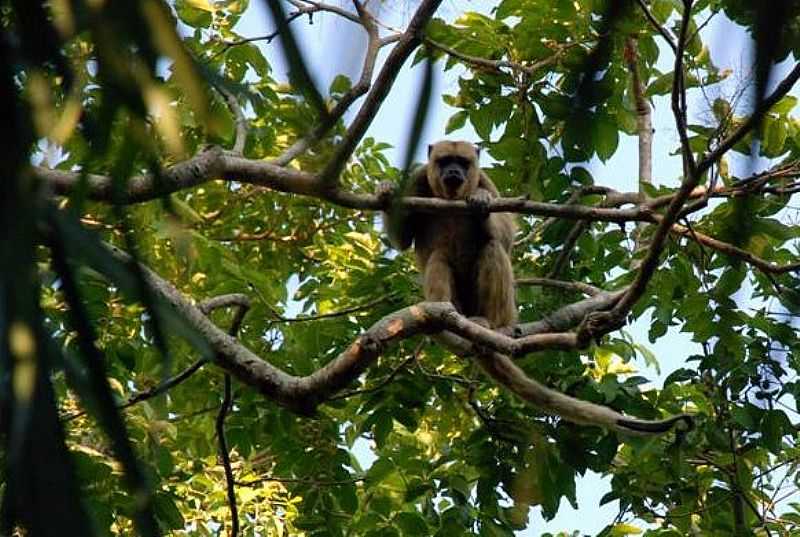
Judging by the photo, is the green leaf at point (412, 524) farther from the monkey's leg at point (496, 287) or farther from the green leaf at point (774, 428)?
the green leaf at point (774, 428)

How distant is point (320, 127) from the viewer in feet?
2.34

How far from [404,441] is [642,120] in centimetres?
318

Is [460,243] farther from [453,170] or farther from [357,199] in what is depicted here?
[357,199]

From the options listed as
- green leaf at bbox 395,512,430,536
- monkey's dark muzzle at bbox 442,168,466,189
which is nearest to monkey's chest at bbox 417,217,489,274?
monkey's dark muzzle at bbox 442,168,466,189

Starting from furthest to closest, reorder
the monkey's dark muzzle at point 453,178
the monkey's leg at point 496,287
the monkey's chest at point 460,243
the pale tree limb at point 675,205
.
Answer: the monkey's chest at point 460,243 < the monkey's dark muzzle at point 453,178 < the monkey's leg at point 496,287 < the pale tree limb at point 675,205

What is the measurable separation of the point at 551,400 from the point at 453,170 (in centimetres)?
228

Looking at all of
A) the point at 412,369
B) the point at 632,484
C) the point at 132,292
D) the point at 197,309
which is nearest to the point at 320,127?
the point at 132,292

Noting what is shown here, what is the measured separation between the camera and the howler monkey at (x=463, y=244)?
807 centimetres

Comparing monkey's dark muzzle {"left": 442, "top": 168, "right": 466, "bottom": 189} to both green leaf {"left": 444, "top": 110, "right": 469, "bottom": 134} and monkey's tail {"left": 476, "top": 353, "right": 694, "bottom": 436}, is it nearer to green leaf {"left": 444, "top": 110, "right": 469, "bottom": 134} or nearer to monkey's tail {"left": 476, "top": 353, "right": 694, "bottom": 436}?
green leaf {"left": 444, "top": 110, "right": 469, "bottom": 134}

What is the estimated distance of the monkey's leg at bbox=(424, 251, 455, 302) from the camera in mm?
8070

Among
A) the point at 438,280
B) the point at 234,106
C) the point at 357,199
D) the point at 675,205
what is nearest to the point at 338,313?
the point at 438,280

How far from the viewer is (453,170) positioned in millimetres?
8445

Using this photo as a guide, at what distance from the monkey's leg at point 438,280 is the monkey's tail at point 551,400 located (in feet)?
3.68

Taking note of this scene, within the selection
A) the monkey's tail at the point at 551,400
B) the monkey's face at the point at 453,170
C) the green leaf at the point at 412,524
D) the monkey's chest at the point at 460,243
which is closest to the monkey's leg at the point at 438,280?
the monkey's chest at the point at 460,243
